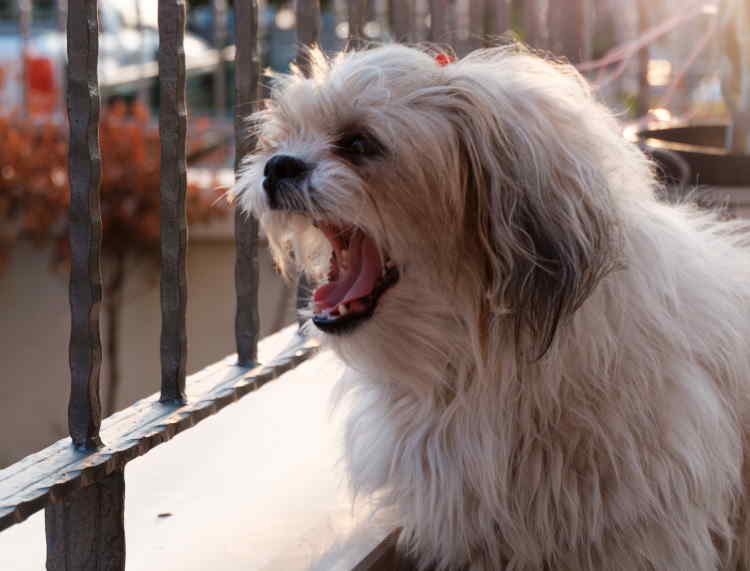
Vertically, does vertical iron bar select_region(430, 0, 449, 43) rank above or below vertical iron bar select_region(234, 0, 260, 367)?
above

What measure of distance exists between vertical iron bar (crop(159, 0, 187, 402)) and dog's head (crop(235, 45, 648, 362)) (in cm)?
15

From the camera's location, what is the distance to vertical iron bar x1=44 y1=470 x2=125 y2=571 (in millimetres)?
1701

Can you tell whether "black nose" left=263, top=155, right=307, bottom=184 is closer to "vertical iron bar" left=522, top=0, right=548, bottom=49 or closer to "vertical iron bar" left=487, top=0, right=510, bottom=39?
"vertical iron bar" left=487, top=0, right=510, bottom=39

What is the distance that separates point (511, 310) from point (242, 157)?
0.73 meters

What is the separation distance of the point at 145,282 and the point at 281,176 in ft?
13.3

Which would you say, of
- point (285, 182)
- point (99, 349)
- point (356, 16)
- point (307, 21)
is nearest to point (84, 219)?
point (99, 349)

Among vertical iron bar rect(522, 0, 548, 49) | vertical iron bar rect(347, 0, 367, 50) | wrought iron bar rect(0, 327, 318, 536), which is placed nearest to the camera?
wrought iron bar rect(0, 327, 318, 536)

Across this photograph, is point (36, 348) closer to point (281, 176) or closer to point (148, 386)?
point (148, 386)

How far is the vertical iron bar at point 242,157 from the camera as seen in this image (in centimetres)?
219

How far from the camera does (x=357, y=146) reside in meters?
1.71

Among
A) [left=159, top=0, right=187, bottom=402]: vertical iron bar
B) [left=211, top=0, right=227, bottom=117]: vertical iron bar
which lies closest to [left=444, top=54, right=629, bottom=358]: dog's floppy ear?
[left=159, top=0, right=187, bottom=402]: vertical iron bar

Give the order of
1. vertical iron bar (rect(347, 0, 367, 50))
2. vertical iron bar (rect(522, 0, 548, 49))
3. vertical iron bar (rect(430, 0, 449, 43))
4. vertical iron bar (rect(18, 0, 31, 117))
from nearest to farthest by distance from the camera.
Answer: vertical iron bar (rect(347, 0, 367, 50)), vertical iron bar (rect(430, 0, 449, 43)), vertical iron bar (rect(522, 0, 548, 49)), vertical iron bar (rect(18, 0, 31, 117))

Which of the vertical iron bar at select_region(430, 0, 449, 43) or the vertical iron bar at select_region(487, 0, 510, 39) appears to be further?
the vertical iron bar at select_region(487, 0, 510, 39)

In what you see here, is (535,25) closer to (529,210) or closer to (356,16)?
(356,16)
